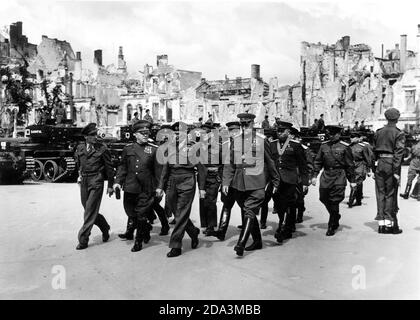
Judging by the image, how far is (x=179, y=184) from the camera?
7406 mm

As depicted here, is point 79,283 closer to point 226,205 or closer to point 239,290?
point 239,290

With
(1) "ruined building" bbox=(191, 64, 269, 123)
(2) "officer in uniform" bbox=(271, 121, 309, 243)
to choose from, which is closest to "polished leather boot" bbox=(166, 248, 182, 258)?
(2) "officer in uniform" bbox=(271, 121, 309, 243)

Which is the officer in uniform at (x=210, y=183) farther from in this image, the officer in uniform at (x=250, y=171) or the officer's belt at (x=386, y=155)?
the officer's belt at (x=386, y=155)

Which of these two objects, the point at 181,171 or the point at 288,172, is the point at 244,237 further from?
the point at 288,172

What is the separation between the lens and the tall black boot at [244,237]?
271 inches

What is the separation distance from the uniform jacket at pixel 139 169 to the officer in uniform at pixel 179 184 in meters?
0.23

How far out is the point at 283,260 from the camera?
268 inches

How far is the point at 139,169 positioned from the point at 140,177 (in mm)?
135

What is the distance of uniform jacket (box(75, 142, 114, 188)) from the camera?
7.90 metres

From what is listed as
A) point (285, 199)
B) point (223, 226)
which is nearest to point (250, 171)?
point (285, 199)

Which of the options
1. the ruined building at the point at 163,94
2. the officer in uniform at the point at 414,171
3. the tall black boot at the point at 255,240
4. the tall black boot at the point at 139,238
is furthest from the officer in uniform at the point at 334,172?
the ruined building at the point at 163,94

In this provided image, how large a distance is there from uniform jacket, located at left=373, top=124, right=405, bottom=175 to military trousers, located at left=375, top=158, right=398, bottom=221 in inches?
4.5

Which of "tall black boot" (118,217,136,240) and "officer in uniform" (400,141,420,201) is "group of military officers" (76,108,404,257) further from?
"officer in uniform" (400,141,420,201)

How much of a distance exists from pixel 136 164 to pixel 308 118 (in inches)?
1865
